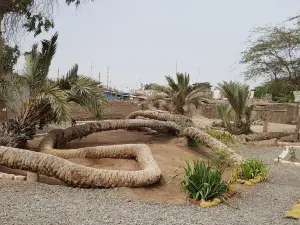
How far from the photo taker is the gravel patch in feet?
16.3

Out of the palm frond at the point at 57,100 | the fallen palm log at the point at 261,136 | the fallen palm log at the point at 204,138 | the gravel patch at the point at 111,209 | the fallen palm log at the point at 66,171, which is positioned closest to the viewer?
the gravel patch at the point at 111,209

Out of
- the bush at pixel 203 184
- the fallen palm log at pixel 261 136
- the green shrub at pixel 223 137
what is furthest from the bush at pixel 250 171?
the fallen palm log at pixel 261 136

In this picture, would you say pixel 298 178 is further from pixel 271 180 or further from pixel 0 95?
pixel 0 95

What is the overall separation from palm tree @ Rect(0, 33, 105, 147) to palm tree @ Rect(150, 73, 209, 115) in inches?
243

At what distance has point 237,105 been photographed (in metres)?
17.9

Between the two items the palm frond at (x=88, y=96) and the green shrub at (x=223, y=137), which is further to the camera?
the green shrub at (x=223, y=137)

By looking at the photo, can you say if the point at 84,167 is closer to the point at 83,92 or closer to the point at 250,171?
the point at 83,92

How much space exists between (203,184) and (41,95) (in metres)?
4.36

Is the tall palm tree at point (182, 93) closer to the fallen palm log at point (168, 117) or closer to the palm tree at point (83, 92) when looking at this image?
the fallen palm log at point (168, 117)

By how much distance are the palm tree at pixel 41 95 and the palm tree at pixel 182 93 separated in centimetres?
616

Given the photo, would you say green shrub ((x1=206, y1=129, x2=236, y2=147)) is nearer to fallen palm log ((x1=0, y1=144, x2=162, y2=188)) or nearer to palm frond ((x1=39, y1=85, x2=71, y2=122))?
palm frond ((x1=39, y1=85, x2=71, y2=122))

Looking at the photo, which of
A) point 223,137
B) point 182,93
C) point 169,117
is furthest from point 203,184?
point 182,93

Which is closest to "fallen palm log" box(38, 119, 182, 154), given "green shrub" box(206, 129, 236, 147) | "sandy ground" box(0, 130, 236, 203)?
"sandy ground" box(0, 130, 236, 203)

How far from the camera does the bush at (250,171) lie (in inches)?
335
